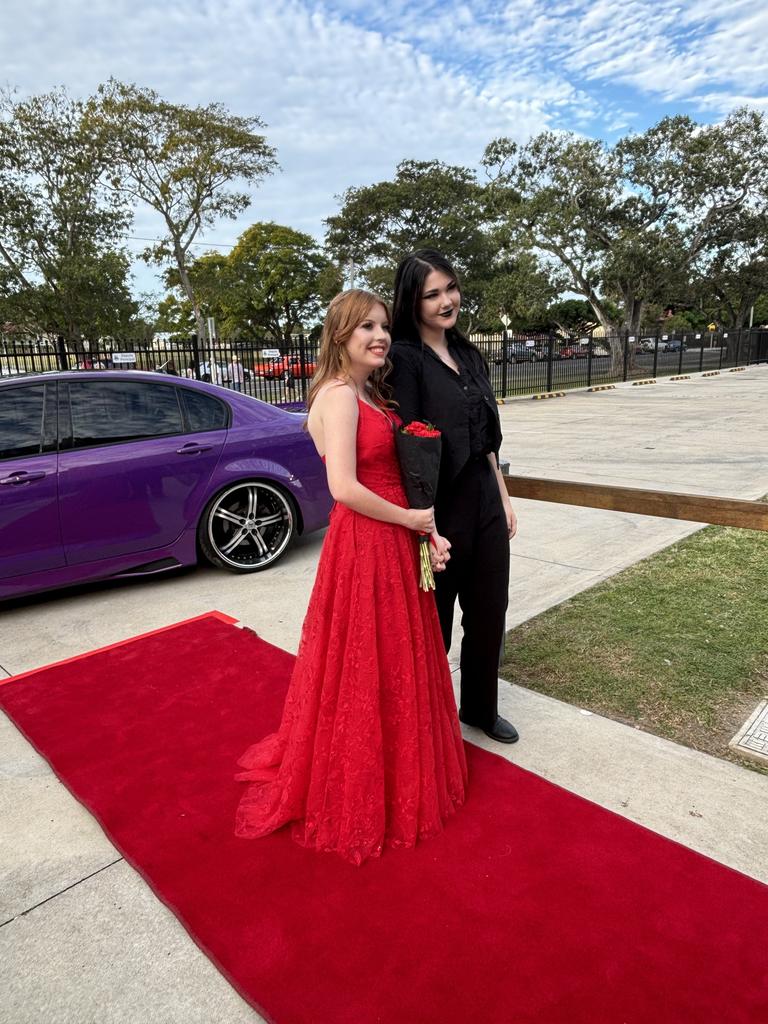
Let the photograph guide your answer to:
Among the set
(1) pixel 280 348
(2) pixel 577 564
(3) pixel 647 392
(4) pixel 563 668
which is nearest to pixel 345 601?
(4) pixel 563 668

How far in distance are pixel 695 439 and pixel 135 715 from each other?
9.96 m

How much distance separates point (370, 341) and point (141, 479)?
2.69 metres

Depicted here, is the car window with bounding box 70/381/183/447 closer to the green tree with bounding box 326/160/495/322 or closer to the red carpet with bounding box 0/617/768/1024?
the red carpet with bounding box 0/617/768/1024

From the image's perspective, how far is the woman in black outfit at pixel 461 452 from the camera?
225 centimetres

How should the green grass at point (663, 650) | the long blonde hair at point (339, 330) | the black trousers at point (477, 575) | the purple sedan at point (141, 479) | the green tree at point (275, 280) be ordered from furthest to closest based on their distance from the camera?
the green tree at point (275, 280) → the purple sedan at point (141, 479) → the green grass at point (663, 650) → the black trousers at point (477, 575) → the long blonde hair at point (339, 330)

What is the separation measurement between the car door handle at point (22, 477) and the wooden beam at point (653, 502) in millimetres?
2662

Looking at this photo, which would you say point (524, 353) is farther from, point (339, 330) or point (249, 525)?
point (339, 330)

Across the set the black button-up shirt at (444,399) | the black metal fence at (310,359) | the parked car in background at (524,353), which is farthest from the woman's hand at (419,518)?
the parked car in background at (524,353)

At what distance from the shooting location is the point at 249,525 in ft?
15.8

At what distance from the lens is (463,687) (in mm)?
2826

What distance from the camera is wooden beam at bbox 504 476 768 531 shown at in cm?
267

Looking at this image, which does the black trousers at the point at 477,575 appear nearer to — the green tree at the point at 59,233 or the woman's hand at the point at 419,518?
the woman's hand at the point at 419,518

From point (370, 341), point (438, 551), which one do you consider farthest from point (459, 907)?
point (370, 341)

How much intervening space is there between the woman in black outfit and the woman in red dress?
0.19 metres
